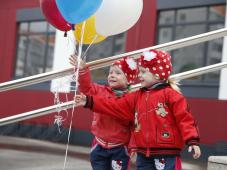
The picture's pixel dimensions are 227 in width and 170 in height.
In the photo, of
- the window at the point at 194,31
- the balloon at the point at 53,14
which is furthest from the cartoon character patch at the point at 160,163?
the window at the point at 194,31

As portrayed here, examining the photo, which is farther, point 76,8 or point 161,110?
point 76,8

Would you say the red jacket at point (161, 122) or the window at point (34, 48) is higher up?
the window at point (34, 48)

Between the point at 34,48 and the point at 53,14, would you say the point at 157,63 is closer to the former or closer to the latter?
the point at 53,14

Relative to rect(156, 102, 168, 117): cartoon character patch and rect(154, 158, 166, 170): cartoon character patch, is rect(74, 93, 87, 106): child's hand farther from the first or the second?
rect(154, 158, 166, 170): cartoon character patch

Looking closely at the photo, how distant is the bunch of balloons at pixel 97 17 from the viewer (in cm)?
351

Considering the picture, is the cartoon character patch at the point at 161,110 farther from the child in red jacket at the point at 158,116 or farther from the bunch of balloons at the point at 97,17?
the bunch of balloons at the point at 97,17

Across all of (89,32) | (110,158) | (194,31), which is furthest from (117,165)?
(194,31)

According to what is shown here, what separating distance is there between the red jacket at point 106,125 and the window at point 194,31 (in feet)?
21.5

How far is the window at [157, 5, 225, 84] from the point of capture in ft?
32.8

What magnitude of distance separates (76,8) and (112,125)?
0.90 meters

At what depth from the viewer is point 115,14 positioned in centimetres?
373

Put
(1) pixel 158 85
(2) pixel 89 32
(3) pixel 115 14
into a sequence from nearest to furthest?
(1) pixel 158 85
(3) pixel 115 14
(2) pixel 89 32

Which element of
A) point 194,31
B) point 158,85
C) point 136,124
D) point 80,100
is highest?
point 194,31

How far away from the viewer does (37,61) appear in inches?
539
